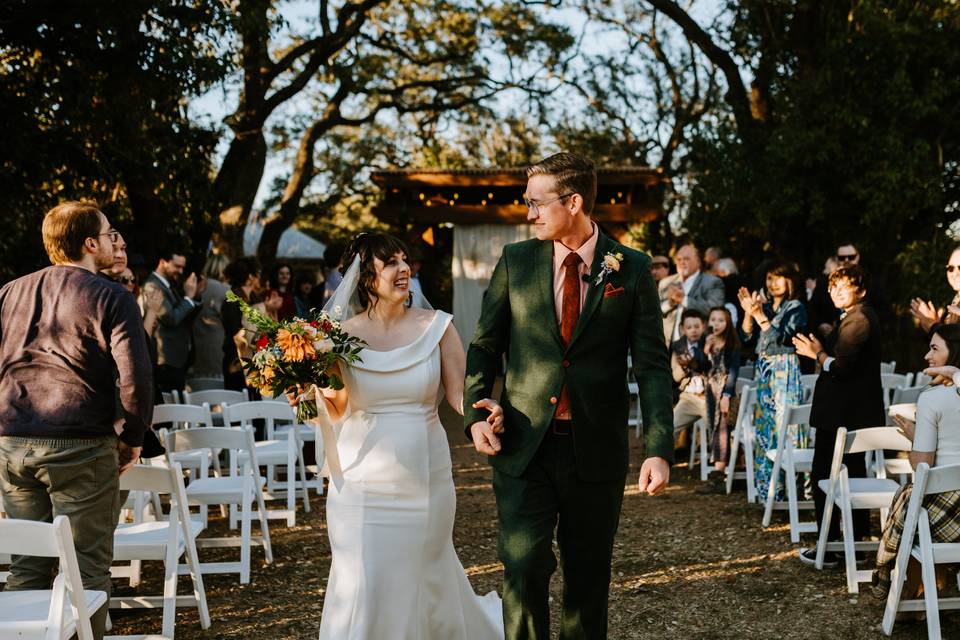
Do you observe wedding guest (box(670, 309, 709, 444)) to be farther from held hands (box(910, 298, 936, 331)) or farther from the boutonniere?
the boutonniere

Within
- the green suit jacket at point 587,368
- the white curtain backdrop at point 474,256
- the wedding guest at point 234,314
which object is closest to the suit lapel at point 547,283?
the green suit jacket at point 587,368

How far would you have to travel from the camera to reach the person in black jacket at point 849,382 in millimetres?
5727

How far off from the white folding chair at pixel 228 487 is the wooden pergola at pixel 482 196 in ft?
35.9

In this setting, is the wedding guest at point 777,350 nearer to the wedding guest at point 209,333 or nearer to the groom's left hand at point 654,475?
the groom's left hand at point 654,475

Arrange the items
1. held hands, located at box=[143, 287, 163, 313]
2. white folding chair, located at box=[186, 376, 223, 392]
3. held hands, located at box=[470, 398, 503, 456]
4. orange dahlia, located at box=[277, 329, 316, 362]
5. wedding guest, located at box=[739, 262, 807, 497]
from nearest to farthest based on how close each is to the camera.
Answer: held hands, located at box=[470, 398, 503, 456] < orange dahlia, located at box=[277, 329, 316, 362] < wedding guest, located at box=[739, 262, 807, 497] < held hands, located at box=[143, 287, 163, 313] < white folding chair, located at box=[186, 376, 223, 392]

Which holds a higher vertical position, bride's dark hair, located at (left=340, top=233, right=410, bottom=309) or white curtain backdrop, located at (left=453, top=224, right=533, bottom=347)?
white curtain backdrop, located at (left=453, top=224, right=533, bottom=347)

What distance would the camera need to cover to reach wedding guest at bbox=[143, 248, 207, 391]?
8.40 meters

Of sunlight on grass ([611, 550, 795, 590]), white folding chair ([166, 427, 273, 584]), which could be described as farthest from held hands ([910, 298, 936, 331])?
white folding chair ([166, 427, 273, 584])

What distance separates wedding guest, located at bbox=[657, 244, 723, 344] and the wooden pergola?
615 cm

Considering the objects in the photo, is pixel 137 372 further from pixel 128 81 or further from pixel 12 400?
pixel 128 81

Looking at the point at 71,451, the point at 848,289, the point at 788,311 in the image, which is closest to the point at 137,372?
the point at 71,451

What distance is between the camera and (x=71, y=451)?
3.83 metres

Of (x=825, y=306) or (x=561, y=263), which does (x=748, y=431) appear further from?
(x=561, y=263)

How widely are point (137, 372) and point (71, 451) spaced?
0.39 m
